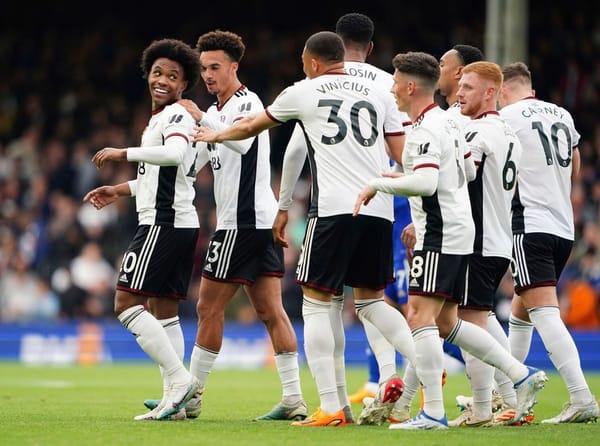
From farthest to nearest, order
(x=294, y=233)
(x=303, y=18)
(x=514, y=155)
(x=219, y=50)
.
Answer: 1. (x=303, y=18)
2. (x=294, y=233)
3. (x=219, y=50)
4. (x=514, y=155)

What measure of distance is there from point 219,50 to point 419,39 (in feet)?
47.8

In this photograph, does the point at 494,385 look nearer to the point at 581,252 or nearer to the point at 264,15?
the point at 581,252

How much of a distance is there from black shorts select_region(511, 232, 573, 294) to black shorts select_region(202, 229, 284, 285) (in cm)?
191

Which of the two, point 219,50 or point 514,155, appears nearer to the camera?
point 514,155

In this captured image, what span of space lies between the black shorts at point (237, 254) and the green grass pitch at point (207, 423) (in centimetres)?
107

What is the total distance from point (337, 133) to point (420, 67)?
717 mm

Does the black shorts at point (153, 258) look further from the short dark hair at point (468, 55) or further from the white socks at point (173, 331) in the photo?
the short dark hair at point (468, 55)

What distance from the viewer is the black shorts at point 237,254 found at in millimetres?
8922

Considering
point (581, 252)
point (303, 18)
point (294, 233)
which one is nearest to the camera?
point (581, 252)

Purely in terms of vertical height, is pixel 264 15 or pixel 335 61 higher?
pixel 264 15

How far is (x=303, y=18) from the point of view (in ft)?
84.1

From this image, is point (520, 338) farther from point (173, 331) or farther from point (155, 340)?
point (155, 340)

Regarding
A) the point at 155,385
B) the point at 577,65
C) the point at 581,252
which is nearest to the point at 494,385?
the point at 155,385

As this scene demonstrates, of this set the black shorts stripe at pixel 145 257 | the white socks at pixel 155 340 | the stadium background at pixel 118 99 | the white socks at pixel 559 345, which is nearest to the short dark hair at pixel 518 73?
the white socks at pixel 559 345
